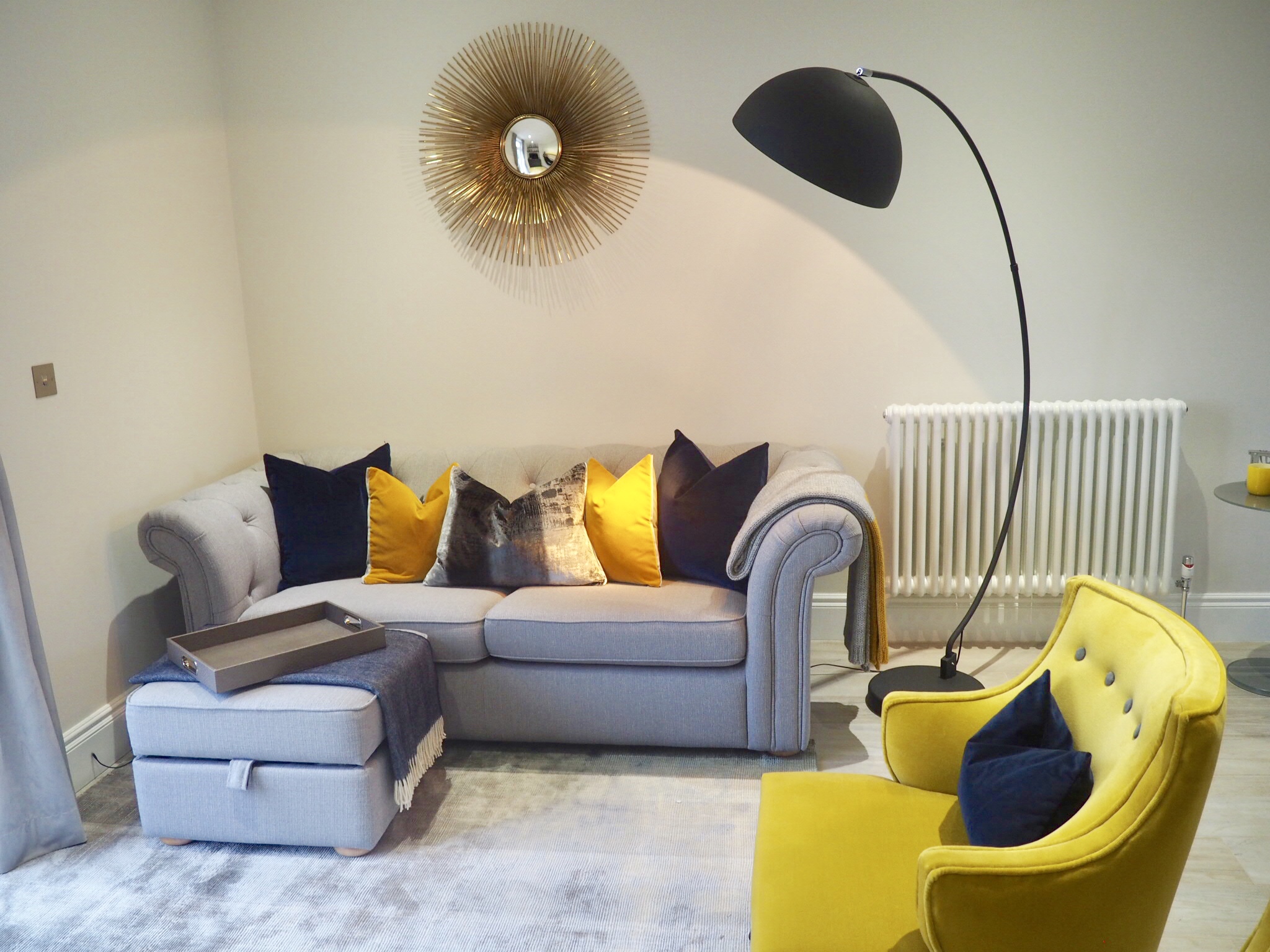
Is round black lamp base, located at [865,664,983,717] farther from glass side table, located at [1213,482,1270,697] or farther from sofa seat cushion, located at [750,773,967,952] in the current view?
sofa seat cushion, located at [750,773,967,952]

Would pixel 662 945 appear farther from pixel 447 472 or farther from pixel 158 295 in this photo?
pixel 158 295

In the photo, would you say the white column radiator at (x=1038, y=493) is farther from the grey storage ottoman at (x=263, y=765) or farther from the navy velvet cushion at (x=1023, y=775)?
the grey storage ottoman at (x=263, y=765)

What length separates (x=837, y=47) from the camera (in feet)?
11.0

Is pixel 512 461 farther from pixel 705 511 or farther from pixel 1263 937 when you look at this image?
pixel 1263 937

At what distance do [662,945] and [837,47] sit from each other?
284cm

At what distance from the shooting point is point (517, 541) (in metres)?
3.05

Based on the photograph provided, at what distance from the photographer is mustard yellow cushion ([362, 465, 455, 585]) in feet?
10.5

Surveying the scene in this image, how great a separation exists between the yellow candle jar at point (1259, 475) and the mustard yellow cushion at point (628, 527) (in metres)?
1.90

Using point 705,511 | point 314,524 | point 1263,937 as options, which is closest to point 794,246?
point 705,511

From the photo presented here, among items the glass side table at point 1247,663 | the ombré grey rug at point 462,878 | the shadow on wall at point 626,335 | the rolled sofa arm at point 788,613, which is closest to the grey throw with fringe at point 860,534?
the rolled sofa arm at point 788,613

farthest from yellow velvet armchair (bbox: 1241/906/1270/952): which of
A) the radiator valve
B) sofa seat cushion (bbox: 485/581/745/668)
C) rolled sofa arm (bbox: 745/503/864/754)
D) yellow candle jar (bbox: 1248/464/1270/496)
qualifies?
the radiator valve

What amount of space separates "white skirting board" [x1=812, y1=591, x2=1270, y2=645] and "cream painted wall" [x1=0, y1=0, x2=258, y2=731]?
2312 mm

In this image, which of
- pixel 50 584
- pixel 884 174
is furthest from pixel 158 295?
pixel 884 174

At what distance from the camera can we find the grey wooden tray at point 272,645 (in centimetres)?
245
